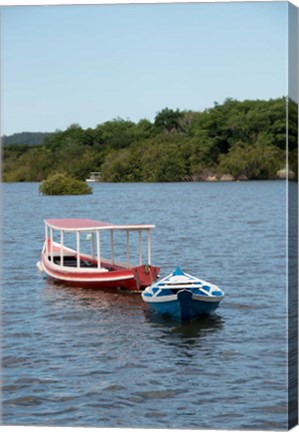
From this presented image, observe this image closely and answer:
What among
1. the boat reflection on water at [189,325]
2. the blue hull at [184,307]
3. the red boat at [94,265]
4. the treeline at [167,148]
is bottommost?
the boat reflection on water at [189,325]

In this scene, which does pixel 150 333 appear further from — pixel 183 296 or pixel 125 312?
pixel 125 312

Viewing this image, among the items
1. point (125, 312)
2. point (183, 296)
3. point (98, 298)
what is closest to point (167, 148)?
point (183, 296)

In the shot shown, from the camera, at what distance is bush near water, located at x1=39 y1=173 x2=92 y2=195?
8773 millimetres

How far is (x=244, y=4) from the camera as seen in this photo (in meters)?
4.95

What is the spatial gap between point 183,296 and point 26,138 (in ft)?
6.99

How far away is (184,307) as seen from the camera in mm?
8023

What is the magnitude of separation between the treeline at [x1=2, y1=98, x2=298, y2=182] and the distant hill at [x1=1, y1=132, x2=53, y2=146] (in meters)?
0.05

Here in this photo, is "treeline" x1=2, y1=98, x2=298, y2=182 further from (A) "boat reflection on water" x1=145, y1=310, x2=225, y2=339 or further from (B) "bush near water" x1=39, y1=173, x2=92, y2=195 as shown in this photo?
(A) "boat reflection on water" x1=145, y1=310, x2=225, y2=339

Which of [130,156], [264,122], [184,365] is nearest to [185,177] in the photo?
[130,156]

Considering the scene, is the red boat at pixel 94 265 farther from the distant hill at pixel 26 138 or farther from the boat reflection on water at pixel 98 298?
the distant hill at pixel 26 138

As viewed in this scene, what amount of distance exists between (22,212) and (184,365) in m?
3.43

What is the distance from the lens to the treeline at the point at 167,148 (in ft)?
23.7

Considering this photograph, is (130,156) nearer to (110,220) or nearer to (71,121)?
(71,121)

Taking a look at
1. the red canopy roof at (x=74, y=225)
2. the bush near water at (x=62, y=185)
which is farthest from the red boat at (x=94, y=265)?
the bush near water at (x=62, y=185)
